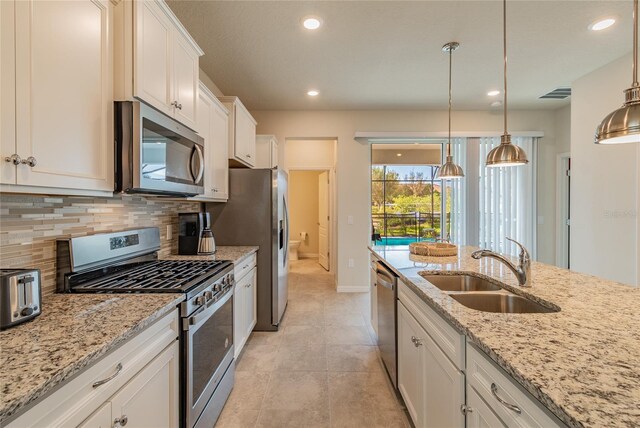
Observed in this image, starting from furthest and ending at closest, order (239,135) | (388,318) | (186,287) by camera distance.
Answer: (239,135) < (388,318) < (186,287)

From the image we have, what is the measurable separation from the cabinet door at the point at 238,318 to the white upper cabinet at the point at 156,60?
1279 mm

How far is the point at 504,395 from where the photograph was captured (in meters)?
0.81

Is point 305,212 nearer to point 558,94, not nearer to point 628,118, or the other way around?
point 558,94

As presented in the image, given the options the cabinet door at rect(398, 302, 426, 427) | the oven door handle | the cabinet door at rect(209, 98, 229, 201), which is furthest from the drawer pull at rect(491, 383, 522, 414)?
the cabinet door at rect(209, 98, 229, 201)

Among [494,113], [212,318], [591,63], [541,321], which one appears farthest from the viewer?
[494,113]

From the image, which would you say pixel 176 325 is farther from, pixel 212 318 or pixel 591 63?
pixel 591 63

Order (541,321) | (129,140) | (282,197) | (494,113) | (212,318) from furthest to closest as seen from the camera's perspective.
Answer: (494,113) → (282,197) → (212,318) → (129,140) → (541,321)

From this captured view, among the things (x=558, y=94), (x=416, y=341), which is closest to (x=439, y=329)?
(x=416, y=341)

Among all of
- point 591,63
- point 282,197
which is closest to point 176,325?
point 282,197

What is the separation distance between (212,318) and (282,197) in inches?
71.0

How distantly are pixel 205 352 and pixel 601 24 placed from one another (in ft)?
12.5

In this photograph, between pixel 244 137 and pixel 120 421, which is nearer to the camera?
pixel 120 421

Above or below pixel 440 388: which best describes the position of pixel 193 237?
above

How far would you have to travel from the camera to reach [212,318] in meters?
1.65
